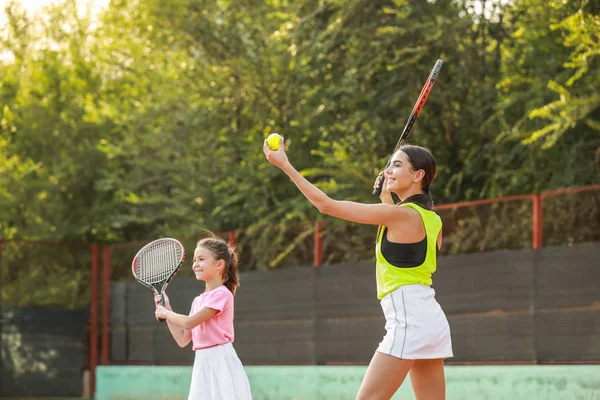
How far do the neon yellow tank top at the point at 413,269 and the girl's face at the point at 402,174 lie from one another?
0.13 meters

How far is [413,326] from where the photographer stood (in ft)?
15.6

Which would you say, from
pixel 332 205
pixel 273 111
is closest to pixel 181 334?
pixel 332 205

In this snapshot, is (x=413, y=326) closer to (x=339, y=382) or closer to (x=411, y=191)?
(x=411, y=191)

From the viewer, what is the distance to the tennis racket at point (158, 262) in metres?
6.64

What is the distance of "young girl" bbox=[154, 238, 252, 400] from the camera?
241 inches

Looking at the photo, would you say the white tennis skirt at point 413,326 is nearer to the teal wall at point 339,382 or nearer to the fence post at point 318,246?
the teal wall at point 339,382

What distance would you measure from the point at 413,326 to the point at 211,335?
69.6 inches

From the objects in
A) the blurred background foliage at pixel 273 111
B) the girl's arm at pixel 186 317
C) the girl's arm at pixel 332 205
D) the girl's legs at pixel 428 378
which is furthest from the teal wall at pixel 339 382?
the girl's arm at pixel 332 205

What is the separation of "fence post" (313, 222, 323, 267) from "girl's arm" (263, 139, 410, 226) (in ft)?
25.2

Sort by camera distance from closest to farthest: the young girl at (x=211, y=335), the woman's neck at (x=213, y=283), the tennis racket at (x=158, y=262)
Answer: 1. the young girl at (x=211, y=335)
2. the woman's neck at (x=213, y=283)
3. the tennis racket at (x=158, y=262)

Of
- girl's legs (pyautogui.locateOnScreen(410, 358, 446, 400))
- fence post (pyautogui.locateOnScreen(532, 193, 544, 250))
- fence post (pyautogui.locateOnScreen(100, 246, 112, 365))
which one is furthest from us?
fence post (pyautogui.locateOnScreen(100, 246, 112, 365))

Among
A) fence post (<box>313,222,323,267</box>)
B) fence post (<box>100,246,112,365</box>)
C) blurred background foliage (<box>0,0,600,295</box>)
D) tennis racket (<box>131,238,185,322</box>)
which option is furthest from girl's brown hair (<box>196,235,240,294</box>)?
fence post (<box>100,246,112,365</box>)

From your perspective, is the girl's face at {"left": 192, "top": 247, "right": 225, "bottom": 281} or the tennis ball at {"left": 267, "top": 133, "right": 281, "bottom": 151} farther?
the girl's face at {"left": 192, "top": 247, "right": 225, "bottom": 281}

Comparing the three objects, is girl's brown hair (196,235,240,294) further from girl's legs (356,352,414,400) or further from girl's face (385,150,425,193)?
girl's legs (356,352,414,400)
